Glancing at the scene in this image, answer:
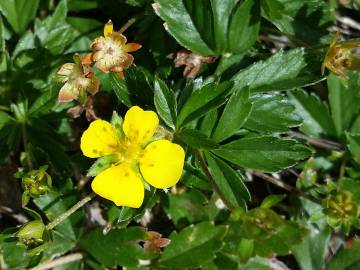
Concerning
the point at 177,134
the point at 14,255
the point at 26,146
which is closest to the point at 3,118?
the point at 26,146

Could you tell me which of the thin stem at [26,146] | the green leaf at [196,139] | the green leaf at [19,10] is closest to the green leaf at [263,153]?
the green leaf at [196,139]

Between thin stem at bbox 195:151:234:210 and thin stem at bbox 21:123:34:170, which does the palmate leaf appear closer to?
thin stem at bbox 195:151:234:210

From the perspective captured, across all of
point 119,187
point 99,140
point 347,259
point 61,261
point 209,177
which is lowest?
point 347,259

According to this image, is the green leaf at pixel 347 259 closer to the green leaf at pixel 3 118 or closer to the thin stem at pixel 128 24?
the thin stem at pixel 128 24

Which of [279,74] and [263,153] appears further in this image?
[279,74]

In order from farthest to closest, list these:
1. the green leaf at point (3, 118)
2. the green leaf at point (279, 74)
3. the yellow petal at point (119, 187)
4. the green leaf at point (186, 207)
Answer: the green leaf at point (186, 207)
the green leaf at point (3, 118)
the green leaf at point (279, 74)
the yellow petal at point (119, 187)

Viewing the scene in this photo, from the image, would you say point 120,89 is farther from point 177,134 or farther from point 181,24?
point 181,24

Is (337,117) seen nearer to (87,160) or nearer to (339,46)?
(339,46)

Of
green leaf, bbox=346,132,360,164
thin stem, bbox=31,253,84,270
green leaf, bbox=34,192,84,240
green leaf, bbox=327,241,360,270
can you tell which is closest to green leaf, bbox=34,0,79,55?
green leaf, bbox=34,192,84,240
